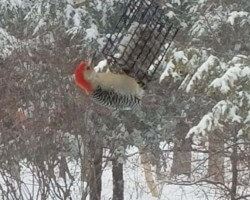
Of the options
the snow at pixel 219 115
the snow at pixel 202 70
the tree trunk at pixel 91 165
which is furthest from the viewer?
the tree trunk at pixel 91 165

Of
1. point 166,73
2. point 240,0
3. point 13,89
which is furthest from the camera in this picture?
point 240,0

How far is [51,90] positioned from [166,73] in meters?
2.00

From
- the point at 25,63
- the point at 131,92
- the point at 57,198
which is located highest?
the point at 25,63

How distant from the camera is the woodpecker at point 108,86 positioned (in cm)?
150

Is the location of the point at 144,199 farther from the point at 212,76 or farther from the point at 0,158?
the point at 212,76

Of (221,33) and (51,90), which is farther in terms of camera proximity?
(221,33)

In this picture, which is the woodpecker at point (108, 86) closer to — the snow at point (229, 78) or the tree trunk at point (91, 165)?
the snow at point (229, 78)

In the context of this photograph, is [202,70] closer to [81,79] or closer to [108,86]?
[108,86]

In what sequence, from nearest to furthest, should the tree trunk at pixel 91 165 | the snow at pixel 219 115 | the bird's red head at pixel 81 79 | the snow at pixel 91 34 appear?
the bird's red head at pixel 81 79
the snow at pixel 219 115
the tree trunk at pixel 91 165
the snow at pixel 91 34

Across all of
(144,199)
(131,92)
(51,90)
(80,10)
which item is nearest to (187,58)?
(51,90)

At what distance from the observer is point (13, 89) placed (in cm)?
619

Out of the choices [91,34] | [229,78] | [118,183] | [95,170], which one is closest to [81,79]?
[229,78]

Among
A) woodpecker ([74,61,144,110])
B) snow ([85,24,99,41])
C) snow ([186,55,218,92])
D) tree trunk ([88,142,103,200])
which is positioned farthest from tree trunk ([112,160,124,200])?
woodpecker ([74,61,144,110])

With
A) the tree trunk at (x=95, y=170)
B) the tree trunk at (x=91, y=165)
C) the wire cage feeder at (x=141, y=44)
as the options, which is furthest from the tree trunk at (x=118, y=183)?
the wire cage feeder at (x=141, y=44)
